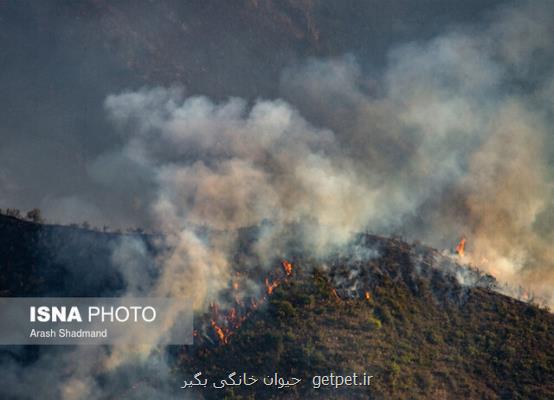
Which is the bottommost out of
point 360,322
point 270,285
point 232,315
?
point 360,322

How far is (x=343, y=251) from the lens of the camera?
478 ft

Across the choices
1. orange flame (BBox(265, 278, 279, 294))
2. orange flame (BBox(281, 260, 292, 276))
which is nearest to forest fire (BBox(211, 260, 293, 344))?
orange flame (BBox(265, 278, 279, 294))

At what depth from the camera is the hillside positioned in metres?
114

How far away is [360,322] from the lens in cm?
12581

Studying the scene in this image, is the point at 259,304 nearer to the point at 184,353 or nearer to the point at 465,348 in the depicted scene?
the point at 184,353

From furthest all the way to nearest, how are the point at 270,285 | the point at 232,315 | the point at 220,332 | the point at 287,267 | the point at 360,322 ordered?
the point at 287,267 < the point at 270,285 < the point at 360,322 < the point at 232,315 < the point at 220,332

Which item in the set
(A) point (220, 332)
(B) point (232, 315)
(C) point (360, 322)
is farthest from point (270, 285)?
(C) point (360, 322)

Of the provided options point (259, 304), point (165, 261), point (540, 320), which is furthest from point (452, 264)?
point (165, 261)

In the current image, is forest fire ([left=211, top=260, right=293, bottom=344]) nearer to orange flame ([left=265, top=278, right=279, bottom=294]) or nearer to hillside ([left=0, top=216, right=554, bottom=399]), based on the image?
orange flame ([left=265, top=278, right=279, bottom=294])

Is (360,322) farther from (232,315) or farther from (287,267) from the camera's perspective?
(232,315)

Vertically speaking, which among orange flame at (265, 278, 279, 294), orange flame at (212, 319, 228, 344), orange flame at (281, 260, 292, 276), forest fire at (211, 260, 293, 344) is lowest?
orange flame at (212, 319, 228, 344)

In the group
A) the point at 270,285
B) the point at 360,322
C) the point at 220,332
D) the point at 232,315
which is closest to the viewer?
the point at 220,332

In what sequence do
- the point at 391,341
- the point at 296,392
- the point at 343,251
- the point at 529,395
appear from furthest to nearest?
1. the point at 343,251
2. the point at 391,341
3. the point at 529,395
4. the point at 296,392

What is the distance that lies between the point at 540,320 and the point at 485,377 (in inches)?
1062
